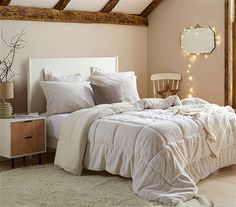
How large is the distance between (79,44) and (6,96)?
1.68m

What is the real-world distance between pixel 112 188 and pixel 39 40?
8.15 feet

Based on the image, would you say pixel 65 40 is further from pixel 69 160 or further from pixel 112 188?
pixel 112 188

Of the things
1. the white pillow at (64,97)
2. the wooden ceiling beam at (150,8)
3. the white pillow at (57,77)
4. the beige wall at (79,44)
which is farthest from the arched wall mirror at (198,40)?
the white pillow at (64,97)

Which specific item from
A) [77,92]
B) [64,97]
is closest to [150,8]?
[77,92]

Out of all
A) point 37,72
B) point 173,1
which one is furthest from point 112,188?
point 173,1

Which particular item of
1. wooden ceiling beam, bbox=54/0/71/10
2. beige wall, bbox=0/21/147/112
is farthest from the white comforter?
wooden ceiling beam, bbox=54/0/71/10

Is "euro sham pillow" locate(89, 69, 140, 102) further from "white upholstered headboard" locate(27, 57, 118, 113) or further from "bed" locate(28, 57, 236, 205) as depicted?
"bed" locate(28, 57, 236, 205)

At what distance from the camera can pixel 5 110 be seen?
197 inches

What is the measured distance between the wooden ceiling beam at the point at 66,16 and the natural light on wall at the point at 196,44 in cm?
83

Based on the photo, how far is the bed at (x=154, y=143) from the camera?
390 cm

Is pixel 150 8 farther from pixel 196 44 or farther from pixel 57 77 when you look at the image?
pixel 57 77

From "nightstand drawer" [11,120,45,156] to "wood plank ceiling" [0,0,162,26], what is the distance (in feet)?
4.51

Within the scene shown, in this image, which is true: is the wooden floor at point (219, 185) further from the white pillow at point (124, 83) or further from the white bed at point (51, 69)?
the white pillow at point (124, 83)

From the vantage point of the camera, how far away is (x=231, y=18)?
Result: 6.33 meters
